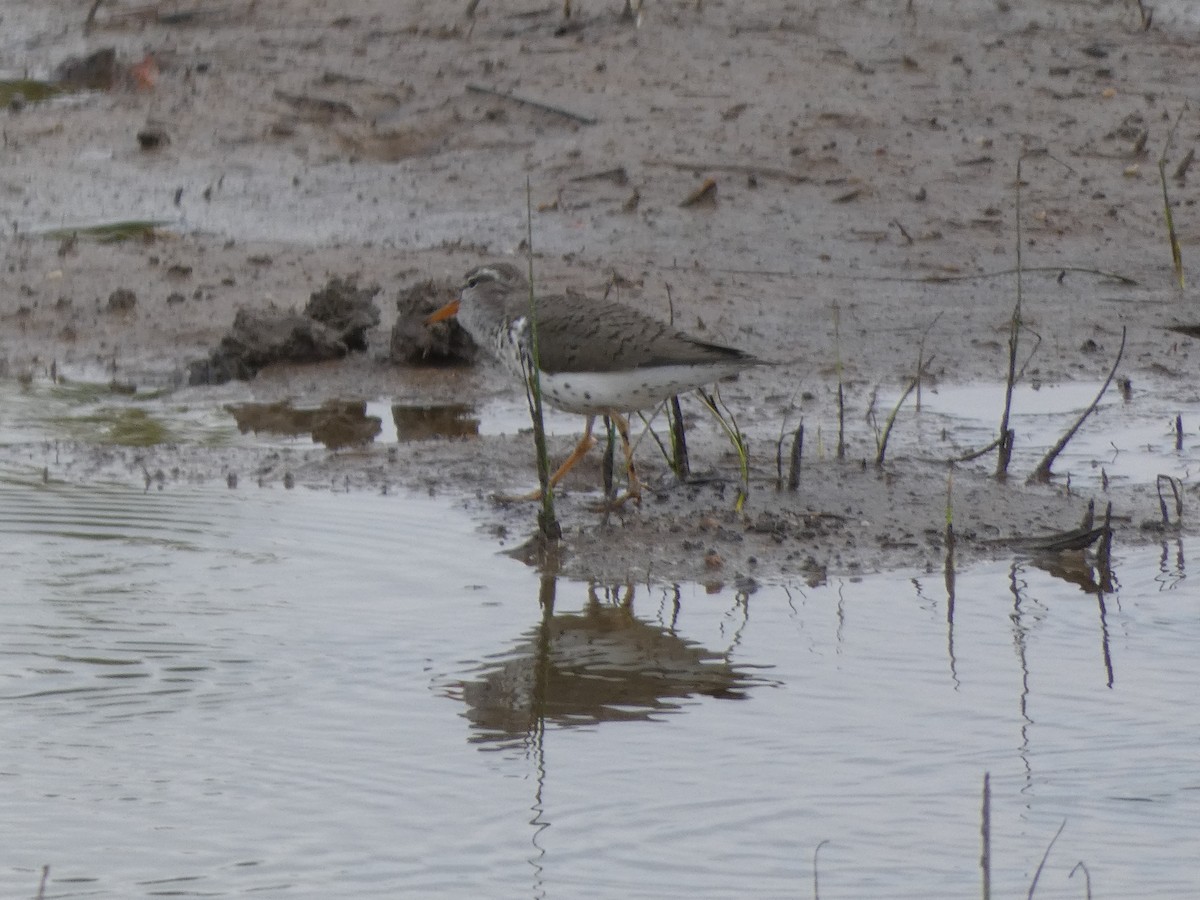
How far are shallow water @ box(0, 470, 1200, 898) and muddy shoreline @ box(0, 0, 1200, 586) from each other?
25.5 inches

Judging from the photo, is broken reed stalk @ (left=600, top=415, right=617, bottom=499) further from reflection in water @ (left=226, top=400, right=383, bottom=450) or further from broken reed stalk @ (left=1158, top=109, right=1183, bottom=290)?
broken reed stalk @ (left=1158, top=109, right=1183, bottom=290)

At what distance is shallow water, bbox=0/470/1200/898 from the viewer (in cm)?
407

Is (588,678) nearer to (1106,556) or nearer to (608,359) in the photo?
(608,359)

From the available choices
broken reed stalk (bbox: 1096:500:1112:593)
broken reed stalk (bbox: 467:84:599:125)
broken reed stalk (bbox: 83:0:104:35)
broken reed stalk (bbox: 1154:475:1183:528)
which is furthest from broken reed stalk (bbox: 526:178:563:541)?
broken reed stalk (bbox: 83:0:104:35)

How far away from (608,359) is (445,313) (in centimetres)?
175

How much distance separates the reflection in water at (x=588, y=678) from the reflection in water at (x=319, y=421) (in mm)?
2354

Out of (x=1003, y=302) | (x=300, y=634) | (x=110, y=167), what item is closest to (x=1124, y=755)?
(x=300, y=634)

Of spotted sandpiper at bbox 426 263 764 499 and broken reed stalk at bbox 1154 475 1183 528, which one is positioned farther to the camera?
spotted sandpiper at bbox 426 263 764 499

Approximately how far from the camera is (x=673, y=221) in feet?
35.2

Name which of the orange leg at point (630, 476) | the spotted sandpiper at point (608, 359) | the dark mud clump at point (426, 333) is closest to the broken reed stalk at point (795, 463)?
the spotted sandpiper at point (608, 359)

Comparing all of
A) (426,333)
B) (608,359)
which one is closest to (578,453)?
(608,359)

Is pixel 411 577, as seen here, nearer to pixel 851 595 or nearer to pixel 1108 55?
pixel 851 595

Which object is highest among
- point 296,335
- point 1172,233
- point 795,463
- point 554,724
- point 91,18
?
point 91,18

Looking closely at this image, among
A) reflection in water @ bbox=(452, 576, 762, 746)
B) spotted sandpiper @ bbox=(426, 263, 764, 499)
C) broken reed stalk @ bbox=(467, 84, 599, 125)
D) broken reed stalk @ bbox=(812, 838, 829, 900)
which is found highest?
broken reed stalk @ bbox=(467, 84, 599, 125)
